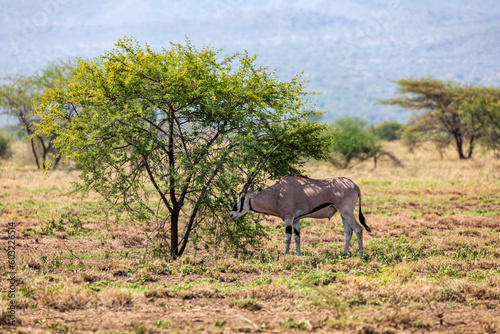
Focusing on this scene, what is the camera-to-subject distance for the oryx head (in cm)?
1208

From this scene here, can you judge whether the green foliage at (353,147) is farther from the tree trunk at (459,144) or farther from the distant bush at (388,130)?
the distant bush at (388,130)

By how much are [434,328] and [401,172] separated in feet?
88.8

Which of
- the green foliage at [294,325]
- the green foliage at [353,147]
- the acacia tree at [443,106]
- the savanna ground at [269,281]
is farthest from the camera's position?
the acacia tree at [443,106]

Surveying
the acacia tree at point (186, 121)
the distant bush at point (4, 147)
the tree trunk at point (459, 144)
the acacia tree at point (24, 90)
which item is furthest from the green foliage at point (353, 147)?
the distant bush at point (4, 147)

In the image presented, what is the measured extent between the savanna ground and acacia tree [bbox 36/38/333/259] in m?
1.84

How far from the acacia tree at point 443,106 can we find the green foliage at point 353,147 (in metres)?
8.60

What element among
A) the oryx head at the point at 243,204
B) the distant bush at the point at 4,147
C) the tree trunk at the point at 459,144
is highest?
the distant bush at the point at 4,147

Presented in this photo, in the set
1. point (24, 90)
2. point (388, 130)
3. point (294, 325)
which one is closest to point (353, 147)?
point (24, 90)

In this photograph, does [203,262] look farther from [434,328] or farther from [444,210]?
[444,210]

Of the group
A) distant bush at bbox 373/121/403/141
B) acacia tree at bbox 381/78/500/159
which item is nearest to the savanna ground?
acacia tree at bbox 381/78/500/159

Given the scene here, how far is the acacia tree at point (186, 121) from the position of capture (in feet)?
37.4

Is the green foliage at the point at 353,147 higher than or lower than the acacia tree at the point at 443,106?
lower

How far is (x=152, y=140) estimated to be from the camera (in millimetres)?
11258

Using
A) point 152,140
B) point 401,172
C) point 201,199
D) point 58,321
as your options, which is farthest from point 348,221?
point 401,172
